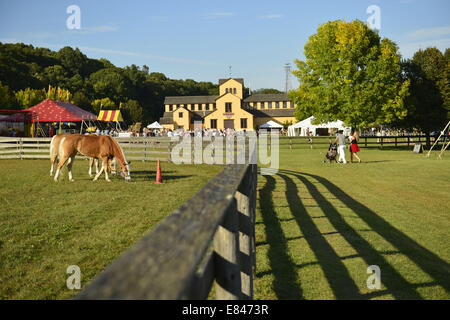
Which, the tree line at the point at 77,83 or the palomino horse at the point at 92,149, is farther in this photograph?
the tree line at the point at 77,83

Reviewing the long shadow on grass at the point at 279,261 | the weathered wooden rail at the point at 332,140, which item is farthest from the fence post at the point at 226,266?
the weathered wooden rail at the point at 332,140

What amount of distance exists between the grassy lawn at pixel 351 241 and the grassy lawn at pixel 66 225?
7.54 ft

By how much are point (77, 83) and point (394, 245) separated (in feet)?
302

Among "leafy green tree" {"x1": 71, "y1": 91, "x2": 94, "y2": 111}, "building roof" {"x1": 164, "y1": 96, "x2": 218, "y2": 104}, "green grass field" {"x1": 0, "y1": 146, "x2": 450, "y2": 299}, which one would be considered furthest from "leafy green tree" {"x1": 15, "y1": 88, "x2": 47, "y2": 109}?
A: "green grass field" {"x1": 0, "y1": 146, "x2": 450, "y2": 299}

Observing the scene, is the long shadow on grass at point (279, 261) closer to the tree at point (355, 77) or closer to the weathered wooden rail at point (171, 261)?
the weathered wooden rail at point (171, 261)

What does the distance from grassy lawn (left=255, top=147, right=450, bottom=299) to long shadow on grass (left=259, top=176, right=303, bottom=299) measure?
0.5 inches

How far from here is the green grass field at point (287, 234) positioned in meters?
4.30

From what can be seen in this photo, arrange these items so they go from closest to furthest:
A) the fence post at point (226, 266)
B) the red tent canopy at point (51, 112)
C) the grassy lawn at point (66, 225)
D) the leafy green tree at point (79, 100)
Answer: the fence post at point (226, 266) → the grassy lawn at point (66, 225) → the red tent canopy at point (51, 112) → the leafy green tree at point (79, 100)

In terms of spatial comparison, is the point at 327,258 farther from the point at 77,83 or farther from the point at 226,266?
the point at 77,83

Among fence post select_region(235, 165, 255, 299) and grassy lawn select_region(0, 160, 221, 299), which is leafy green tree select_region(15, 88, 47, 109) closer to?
grassy lawn select_region(0, 160, 221, 299)

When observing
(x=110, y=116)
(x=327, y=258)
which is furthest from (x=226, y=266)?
(x=110, y=116)

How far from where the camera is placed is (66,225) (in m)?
6.91

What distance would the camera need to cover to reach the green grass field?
4.30 m
